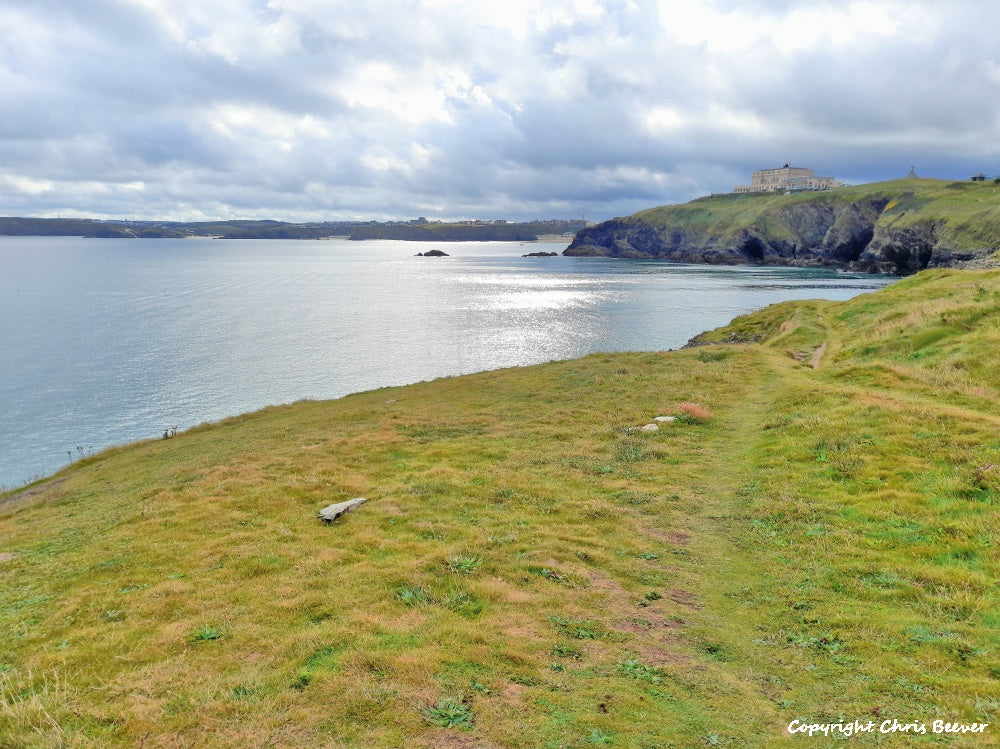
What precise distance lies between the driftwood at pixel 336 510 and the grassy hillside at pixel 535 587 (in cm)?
43

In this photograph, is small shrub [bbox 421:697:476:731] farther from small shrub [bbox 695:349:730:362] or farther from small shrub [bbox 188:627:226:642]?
small shrub [bbox 695:349:730:362]

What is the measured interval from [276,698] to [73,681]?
3573 millimetres

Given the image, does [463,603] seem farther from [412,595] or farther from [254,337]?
[254,337]

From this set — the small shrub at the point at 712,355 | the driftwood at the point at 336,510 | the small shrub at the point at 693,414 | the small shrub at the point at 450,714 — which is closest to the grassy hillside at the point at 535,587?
the small shrub at the point at 450,714

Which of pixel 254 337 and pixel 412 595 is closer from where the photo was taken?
pixel 412 595

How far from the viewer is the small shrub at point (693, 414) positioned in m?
28.6

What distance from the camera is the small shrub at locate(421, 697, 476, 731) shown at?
8.18 meters

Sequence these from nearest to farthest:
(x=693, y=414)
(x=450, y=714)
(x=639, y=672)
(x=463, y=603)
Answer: (x=450, y=714) → (x=639, y=672) → (x=463, y=603) → (x=693, y=414)

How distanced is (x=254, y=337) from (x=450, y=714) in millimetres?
92186

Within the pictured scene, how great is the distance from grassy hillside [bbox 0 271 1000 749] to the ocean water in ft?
102

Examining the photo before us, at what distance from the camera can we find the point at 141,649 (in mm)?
10219

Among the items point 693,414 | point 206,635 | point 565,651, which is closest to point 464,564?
point 565,651

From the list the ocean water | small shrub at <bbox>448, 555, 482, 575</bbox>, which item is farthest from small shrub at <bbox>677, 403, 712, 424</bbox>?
the ocean water

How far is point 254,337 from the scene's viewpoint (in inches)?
3595
